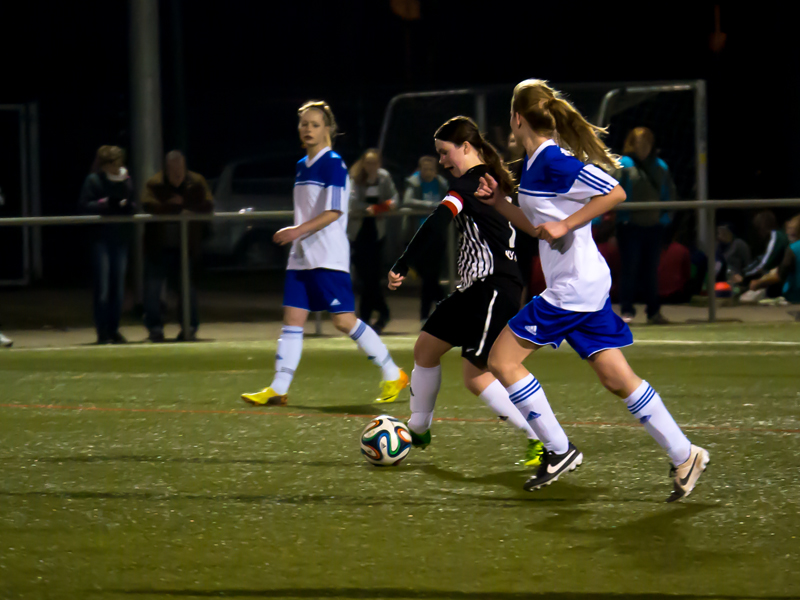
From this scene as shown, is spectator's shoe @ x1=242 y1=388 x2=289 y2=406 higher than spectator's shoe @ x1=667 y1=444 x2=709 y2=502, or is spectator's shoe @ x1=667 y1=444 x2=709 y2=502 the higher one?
spectator's shoe @ x1=667 y1=444 x2=709 y2=502

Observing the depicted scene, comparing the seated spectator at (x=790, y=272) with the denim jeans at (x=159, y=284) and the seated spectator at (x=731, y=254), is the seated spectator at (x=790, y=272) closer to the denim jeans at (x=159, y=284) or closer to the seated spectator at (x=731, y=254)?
the seated spectator at (x=731, y=254)

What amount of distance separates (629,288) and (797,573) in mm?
8782

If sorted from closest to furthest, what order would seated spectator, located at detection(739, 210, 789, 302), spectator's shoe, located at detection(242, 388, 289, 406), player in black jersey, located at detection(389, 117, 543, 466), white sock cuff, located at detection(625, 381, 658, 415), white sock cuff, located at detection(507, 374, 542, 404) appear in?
white sock cuff, located at detection(625, 381, 658, 415) < white sock cuff, located at detection(507, 374, 542, 404) < player in black jersey, located at detection(389, 117, 543, 466) < spectator's shoe, located at detection(242, 388, 289, 406) < seated spectator, located at detection(739, 210, 789, 302)

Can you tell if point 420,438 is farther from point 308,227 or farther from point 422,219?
point 422,219

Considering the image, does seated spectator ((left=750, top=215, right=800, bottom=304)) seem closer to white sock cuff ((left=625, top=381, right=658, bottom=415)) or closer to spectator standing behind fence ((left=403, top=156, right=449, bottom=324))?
spectator standing behind fence ((left=403, top=156, right=449, bottom=324))

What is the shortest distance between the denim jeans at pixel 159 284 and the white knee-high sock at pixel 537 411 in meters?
7.57

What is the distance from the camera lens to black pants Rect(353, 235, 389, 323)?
13.2 metres

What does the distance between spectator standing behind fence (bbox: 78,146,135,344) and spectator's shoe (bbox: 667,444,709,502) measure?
8.15 metres

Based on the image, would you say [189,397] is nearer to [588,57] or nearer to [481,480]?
[481,480]

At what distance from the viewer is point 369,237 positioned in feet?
43.3

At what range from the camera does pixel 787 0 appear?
26172mm

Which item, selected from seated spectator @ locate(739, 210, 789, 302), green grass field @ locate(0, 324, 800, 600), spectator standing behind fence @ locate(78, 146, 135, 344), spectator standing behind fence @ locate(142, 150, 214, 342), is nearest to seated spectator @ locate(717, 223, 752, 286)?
seated spectator @ locate(739, 210, 789, 302)

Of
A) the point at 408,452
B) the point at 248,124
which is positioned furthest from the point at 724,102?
the point at 408,452

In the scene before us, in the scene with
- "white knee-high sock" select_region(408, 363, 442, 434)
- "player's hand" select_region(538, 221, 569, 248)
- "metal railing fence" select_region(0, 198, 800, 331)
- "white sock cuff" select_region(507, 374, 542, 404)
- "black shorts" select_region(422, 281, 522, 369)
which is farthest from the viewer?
"metal railing fence" select_region(0, 198, 800, 331)
